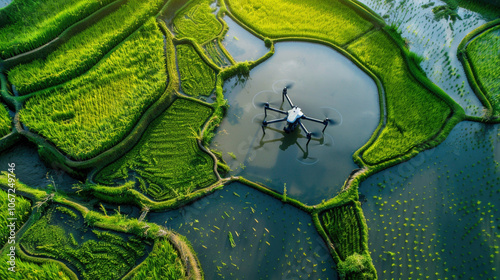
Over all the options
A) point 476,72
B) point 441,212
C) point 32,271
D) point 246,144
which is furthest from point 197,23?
point 441,212

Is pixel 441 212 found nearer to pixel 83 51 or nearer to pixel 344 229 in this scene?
pixel 344 229

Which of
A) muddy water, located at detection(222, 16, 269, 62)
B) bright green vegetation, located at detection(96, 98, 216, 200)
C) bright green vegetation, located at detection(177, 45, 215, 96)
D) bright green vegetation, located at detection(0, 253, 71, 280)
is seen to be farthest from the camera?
muddy water, located at detection(222, 16, 269, 62)

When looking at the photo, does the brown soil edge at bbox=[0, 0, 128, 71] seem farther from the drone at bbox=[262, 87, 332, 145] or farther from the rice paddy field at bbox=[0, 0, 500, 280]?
the drone at bbox=[262, 87, 332, 145]

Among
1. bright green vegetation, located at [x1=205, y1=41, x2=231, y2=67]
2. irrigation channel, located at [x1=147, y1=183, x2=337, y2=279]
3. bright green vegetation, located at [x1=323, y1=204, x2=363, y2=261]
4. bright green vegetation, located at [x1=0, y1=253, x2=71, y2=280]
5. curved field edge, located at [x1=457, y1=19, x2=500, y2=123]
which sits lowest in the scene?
bright green vegetation, located at [x1=0, y1=253, x2=71, y2=280]

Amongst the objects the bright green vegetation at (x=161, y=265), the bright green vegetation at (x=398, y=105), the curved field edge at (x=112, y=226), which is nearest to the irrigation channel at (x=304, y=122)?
the bright green vegetation at (x=398, y=105)

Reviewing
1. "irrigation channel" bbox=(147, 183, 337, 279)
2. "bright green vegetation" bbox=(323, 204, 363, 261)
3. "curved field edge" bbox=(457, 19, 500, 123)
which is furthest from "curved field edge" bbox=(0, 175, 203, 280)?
"curved field edge" bbox=(457, 19, 500, 123)

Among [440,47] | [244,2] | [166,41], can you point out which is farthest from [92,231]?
[440,47]

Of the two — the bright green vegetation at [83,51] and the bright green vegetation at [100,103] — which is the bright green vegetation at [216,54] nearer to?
the bright green vegetation at [100,103]
